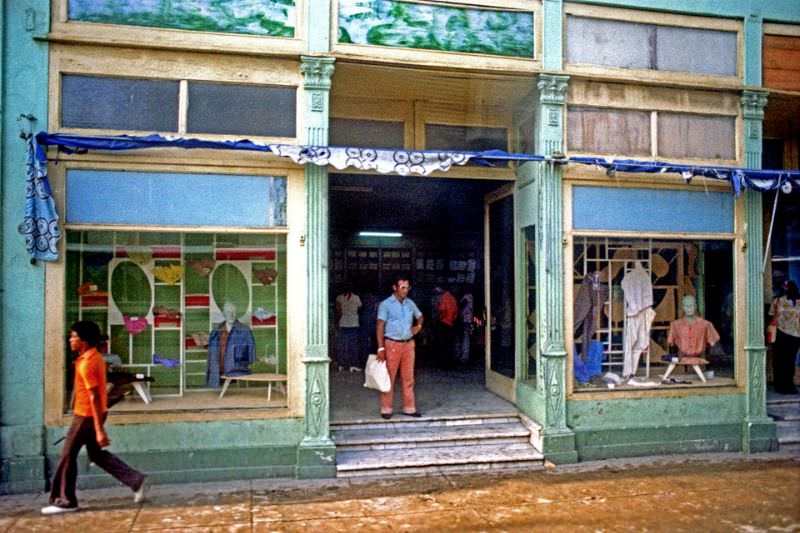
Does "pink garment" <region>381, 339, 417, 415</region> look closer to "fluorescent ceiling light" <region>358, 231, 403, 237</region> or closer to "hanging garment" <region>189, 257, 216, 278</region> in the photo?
"hanging garment" <region>189, 257, 216, 278</region>

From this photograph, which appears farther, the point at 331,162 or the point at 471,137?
the point at 471,137

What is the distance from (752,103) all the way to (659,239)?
89.7 inches

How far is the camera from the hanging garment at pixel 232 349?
7.43 metres

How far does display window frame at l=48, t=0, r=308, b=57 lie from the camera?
22.2 ft

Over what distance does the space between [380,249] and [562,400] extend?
29.5 feet

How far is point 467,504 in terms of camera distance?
246 inches

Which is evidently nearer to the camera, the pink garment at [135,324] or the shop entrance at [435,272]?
the pink garment at [135,324]

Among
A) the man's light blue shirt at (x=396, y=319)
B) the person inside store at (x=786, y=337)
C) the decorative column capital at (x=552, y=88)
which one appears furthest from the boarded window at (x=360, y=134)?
the person inside store at (x=786, y=337)

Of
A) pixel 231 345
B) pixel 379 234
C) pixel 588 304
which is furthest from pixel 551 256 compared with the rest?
pixel 379 234

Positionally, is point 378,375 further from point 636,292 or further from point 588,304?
point 636,292

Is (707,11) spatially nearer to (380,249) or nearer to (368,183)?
(368,183)

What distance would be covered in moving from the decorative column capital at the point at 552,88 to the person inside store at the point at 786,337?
5378mm

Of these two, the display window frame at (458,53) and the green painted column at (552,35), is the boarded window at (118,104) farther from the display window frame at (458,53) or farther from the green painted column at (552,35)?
the green painted column at (552,35)

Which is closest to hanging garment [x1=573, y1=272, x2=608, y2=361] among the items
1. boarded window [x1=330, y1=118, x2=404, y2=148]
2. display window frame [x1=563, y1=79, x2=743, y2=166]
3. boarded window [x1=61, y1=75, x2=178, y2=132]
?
display window frame [x1=563, y1=79, x2=743, y2=166]
